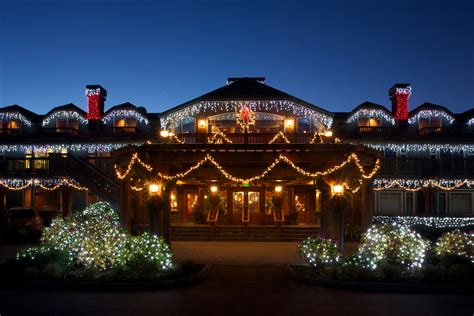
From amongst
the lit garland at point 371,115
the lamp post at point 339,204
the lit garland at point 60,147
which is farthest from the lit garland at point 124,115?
the lamp post at point 339,204

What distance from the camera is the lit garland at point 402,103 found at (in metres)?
33.1

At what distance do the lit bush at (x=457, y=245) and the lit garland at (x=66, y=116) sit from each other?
24307 millimetres

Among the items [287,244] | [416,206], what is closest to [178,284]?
[287,244]

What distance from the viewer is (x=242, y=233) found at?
1026 inches

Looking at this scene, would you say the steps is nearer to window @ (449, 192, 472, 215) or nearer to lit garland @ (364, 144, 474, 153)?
lit garland @ (364, 144, 474, 153)

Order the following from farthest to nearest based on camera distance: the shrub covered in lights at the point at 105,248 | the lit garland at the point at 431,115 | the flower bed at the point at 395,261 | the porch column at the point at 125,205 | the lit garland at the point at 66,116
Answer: the lit garland at the point at 66,116
the lit garland at the point at 431,115
the porch column at the point at 125,205
the shrub covered in lights at the point at 105,248
the flower bed at the point at 395,261

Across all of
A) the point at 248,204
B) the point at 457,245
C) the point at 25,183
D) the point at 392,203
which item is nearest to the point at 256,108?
the point at 248,204

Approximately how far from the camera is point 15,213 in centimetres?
2561

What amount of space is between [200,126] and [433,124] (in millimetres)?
14964

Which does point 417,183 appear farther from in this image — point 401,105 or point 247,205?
point 247,205

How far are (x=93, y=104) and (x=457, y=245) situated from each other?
2454 cm

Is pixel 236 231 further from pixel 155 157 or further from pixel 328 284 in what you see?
pixel 328 284

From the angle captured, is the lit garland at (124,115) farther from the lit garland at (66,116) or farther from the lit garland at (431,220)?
the lit garland at (431,220)

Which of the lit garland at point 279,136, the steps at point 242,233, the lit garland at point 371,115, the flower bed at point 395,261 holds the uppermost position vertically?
the lit garland at point 371,115
